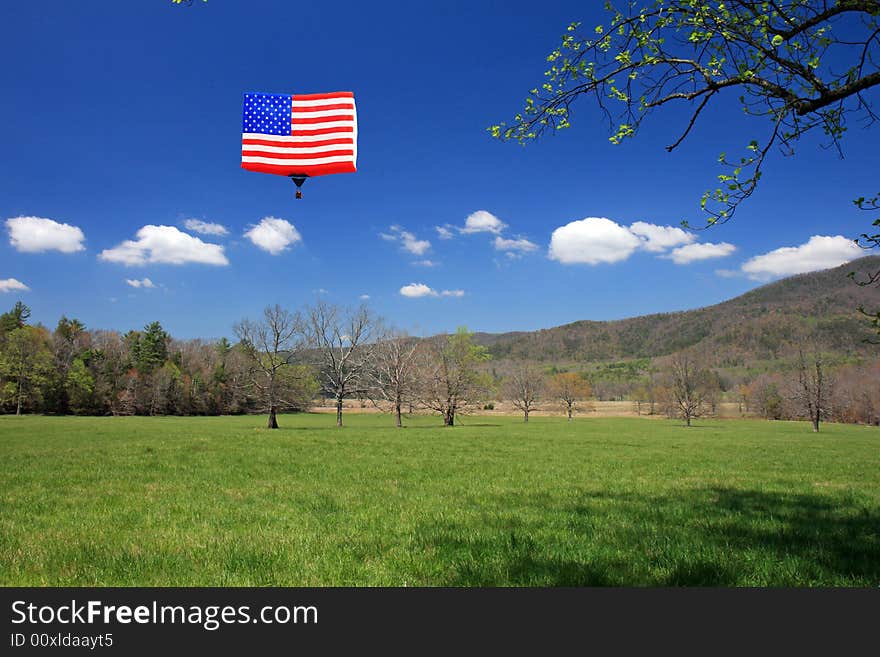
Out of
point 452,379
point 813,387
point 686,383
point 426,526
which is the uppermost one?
point 452,379

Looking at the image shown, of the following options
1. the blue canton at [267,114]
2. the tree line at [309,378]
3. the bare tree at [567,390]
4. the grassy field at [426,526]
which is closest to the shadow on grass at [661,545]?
the grassy field at [426,526]

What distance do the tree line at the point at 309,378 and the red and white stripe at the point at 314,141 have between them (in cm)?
4633

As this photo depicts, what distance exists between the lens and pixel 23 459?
19.4m

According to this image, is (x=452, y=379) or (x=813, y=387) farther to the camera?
(x=813, y=387)

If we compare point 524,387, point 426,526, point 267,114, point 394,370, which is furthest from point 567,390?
point 267,114

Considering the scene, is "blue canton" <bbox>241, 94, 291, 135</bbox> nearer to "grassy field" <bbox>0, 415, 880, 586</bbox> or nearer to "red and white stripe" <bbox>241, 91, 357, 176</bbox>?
"red and white stripe" <bbox>241, 91, 357, 176</bbox>

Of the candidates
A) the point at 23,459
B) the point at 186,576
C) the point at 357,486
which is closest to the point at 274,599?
the point at 186,576

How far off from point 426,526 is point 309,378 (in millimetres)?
100534

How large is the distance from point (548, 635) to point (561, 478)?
12.0 metres

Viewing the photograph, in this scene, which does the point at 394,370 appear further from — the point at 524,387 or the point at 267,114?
the point at 267,114

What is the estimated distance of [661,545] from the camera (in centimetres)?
712

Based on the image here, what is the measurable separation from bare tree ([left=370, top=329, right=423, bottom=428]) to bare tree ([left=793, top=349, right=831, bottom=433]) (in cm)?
5497

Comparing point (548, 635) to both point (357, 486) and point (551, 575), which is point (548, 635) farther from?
point (357, 486)

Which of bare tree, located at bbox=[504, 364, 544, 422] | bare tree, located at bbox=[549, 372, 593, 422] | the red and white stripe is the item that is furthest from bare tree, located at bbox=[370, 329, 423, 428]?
bare tree, located at bbox=[549, 372, 593, 422]
